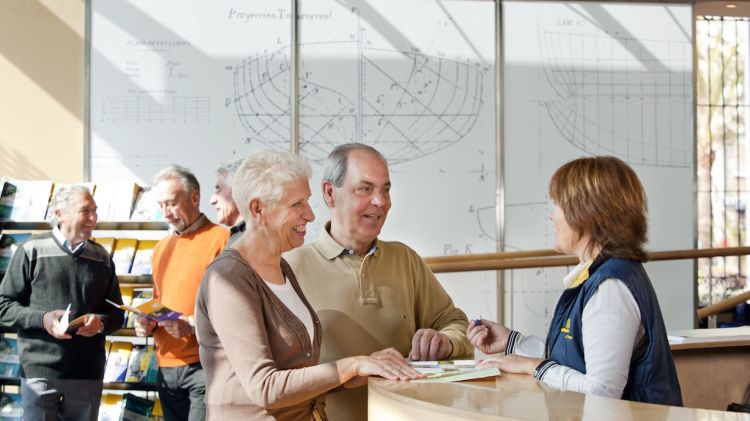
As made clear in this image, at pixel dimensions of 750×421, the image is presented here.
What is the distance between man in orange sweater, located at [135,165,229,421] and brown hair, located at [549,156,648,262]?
2498mm

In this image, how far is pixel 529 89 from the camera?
248 inches

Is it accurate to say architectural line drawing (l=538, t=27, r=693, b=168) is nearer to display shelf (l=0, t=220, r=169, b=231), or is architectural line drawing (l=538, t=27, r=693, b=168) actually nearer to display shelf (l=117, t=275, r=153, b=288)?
display shelf (l=0, t=220, r=169, b=231)

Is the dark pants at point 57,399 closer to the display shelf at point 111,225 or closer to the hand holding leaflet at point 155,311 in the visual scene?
the hand holding leaflet at point 155,311

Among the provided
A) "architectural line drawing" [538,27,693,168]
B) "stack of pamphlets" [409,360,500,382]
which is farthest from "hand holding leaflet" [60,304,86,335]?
"architectural line drawing" [538,27,693,168]

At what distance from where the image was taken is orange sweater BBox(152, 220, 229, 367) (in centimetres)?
442

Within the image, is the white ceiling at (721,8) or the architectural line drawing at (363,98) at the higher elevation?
the white ceiling at (721,8)

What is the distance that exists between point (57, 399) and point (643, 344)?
11.0 ft

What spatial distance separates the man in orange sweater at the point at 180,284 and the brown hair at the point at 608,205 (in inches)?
98.3

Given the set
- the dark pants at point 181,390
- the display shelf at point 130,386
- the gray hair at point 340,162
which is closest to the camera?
the gray hair at point 340,162

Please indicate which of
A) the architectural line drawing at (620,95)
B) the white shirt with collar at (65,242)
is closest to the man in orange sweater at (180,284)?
the white shirt with collar at (65,242)

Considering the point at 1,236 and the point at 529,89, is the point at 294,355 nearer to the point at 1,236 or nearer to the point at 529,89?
the point at 1,236

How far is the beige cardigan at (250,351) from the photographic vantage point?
2.26 metres

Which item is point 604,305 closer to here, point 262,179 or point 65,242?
point 262,179

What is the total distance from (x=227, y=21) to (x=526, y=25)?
81.4 inches
